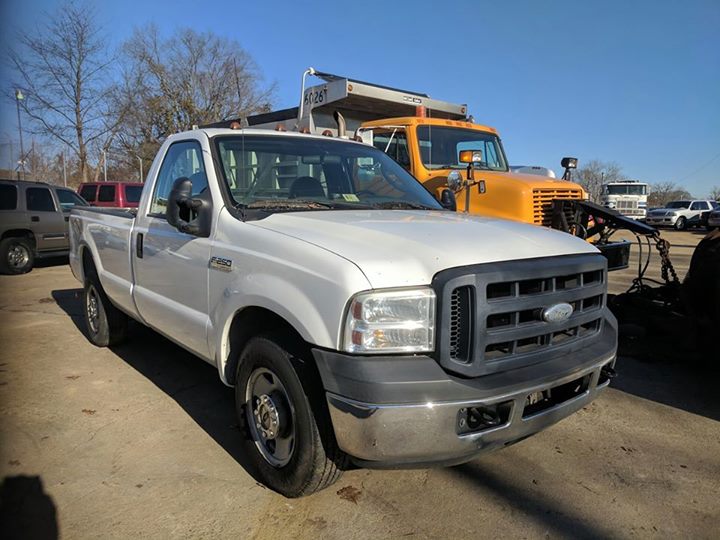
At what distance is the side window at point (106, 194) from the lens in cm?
1509

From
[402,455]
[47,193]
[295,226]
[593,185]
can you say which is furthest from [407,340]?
[593,185]

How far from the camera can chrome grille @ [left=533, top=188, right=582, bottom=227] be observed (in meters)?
6.03

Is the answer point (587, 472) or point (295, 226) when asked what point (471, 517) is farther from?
point (295, 226)

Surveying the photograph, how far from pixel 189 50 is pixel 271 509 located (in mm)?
35809

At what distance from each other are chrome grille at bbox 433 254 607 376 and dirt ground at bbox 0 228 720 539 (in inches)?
34.6

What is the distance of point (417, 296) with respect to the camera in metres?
2.24

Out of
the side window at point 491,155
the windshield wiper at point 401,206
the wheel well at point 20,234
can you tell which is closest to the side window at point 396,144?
the side window at point 491,155

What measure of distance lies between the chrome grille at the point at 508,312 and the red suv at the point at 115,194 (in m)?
14.5

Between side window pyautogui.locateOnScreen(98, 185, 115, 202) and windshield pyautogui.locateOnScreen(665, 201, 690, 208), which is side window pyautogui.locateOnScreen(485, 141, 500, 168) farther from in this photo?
windshield pyautogui.locateOnScreen(665, 201, 690, 208)

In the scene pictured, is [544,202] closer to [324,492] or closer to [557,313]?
[557,313]

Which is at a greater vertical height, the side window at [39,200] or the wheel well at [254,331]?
the side window at [39,200]

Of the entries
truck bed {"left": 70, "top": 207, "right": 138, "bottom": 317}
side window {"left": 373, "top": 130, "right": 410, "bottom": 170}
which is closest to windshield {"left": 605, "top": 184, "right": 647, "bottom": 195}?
side window {"left": 373, "top": 130, "right": 410, "bottom": 170}

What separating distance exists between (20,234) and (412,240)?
11.2 metres

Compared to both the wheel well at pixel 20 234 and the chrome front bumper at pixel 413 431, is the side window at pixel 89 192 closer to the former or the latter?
the wheel well at pixel 20 234
